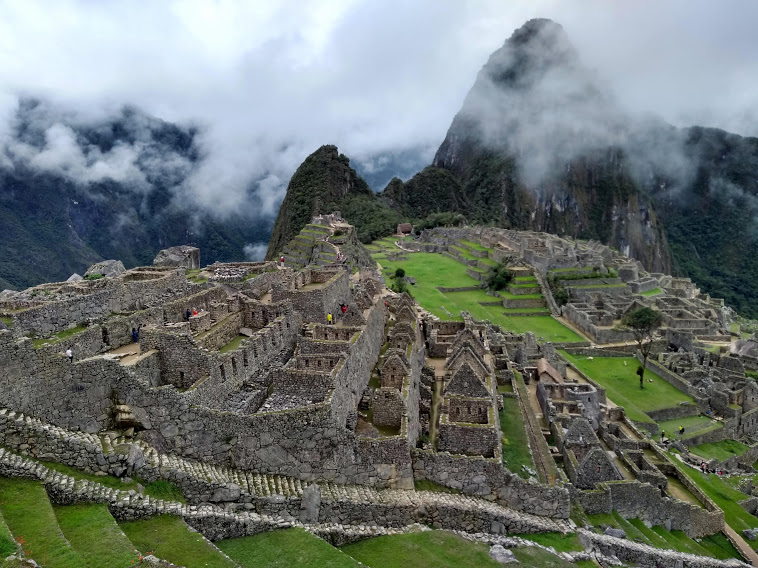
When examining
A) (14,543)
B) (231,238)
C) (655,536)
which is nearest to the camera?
(14,543)

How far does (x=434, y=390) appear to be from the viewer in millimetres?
22078

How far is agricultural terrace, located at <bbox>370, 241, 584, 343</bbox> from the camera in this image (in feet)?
165

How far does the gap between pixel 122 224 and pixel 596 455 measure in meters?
35.5

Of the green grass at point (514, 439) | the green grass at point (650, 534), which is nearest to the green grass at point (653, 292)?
the green grass at point (514, 439)

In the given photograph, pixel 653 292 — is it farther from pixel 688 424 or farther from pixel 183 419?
pixel 183 419

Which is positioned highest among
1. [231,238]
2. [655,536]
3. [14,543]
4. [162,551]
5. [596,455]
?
[231,238]

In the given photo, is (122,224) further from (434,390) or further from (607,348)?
(607,348)

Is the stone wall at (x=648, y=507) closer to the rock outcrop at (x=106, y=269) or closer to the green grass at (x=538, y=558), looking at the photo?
the green grass at (x=538, y=558)

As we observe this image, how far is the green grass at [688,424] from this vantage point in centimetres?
3447

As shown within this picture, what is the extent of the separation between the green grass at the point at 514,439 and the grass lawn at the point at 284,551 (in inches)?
314

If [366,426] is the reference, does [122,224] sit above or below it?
above

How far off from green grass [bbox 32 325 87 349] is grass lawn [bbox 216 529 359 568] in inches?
253

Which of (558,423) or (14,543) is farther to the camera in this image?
(558,423)

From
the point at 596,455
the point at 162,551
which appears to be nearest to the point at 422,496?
the point at 162,551
